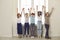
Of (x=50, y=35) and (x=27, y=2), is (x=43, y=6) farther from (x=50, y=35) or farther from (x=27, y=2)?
(x=50, y=35)

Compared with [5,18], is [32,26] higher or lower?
lower

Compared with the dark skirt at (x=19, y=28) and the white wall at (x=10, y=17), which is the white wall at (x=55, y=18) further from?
the dark skirt at (x=19, y=28)

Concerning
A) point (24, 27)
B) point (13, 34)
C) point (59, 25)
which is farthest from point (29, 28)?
point (59, 25)

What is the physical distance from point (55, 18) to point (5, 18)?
771 millimetres

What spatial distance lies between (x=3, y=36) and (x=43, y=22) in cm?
65

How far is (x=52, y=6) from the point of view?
2.96 metres

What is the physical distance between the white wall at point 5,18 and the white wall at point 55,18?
0.63 meters

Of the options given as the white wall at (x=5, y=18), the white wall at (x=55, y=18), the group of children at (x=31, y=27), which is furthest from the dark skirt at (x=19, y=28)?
the white wall at (x=55, y=18)

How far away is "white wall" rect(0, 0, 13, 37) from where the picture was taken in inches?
118

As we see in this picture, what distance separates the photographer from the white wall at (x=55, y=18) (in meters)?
2.95

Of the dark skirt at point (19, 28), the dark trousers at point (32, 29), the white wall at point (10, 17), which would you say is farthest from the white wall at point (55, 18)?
the dark skirt at point (19, 28)

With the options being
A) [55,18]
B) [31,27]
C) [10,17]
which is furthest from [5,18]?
[55,18]

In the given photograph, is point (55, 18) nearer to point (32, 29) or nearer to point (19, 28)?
point (32, 29)

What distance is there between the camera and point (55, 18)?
2.96 metres
